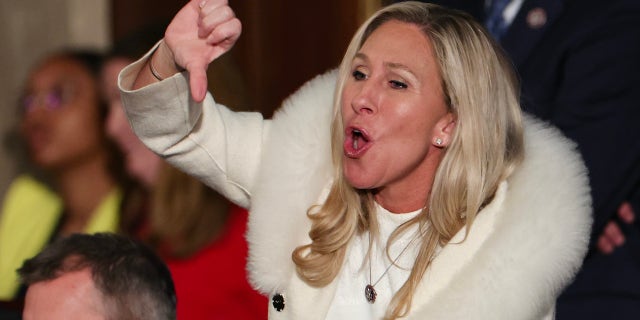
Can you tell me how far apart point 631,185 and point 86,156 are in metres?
2.16

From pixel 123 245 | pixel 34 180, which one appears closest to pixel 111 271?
pixel 123 245

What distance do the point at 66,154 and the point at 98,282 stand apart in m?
2.17

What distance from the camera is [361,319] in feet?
10.1

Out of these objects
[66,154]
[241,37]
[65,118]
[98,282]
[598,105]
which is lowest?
[66,154]

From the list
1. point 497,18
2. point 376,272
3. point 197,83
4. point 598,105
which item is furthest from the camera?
point 497,18

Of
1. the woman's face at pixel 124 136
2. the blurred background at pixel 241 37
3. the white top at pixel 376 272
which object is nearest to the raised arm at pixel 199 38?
the white top at pixel 376 272

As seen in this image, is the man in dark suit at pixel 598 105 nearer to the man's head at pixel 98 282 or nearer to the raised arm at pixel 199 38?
the raised arm at pixel 199 38

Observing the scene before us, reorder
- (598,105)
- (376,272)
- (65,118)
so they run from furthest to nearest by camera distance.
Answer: (65,118), (598,105), (376,272)

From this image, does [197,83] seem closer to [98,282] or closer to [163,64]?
[163,64]

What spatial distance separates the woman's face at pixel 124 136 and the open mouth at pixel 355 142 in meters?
1.33

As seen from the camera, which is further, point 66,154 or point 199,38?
point 66,154

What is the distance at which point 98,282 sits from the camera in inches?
115

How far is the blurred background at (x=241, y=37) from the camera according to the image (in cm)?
497

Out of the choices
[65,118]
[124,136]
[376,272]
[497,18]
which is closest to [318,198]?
[376,272]
